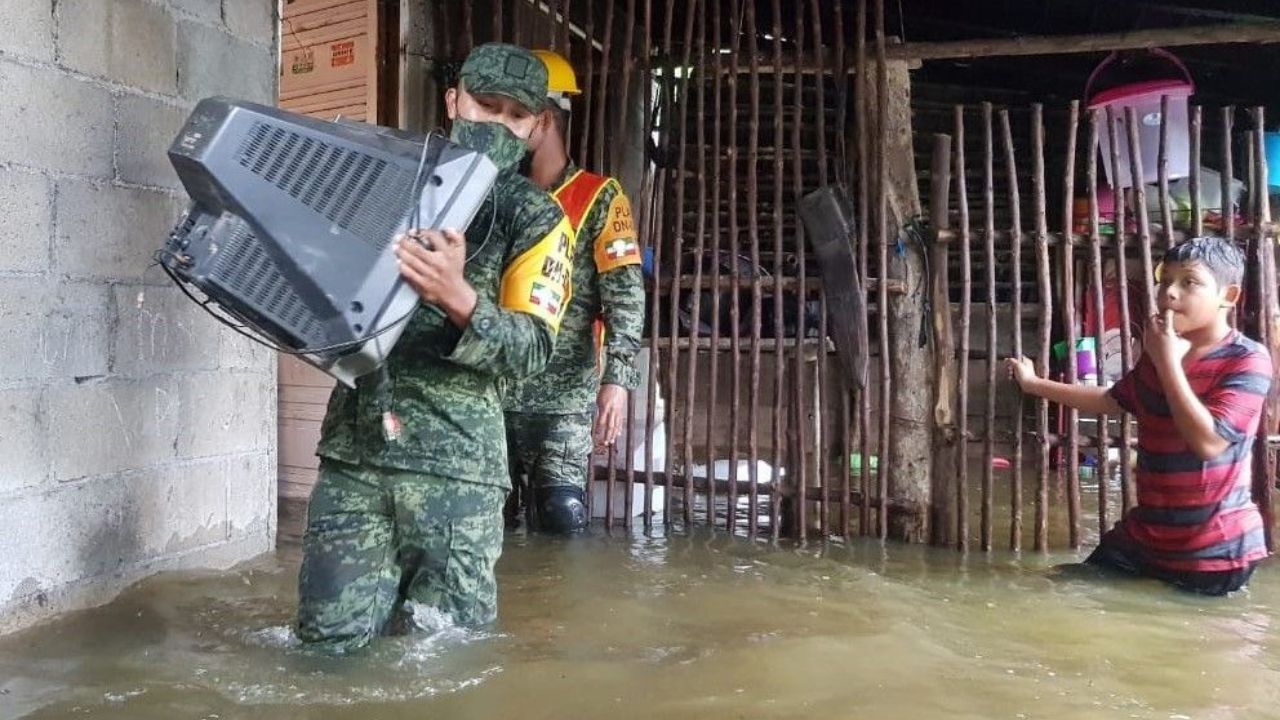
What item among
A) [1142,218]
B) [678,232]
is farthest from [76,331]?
[1142,218]

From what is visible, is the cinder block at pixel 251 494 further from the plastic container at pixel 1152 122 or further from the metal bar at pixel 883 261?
the plastic container at pixel 1152 122

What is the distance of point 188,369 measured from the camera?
306cm

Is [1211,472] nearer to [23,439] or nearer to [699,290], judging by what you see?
[699,290]

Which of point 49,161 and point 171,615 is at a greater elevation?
point 49,161

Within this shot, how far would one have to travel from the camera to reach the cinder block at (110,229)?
2.65m

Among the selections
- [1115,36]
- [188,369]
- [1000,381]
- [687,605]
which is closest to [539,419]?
[687,605]

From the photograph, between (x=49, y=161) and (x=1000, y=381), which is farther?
(x=1000, y=381)

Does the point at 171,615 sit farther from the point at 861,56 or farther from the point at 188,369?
the point at 861,56

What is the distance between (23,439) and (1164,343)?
341cm

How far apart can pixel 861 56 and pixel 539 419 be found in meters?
2.14

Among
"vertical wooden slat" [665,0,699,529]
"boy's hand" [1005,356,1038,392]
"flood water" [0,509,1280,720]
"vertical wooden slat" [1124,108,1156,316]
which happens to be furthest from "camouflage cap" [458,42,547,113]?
"vertical wooden slat" [1124,108,1156,316]

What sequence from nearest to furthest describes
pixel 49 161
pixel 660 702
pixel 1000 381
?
1. pixel 660 702
2. pixel 49 161
3. pixel 1000 381

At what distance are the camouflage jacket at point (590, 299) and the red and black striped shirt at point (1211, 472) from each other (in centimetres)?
188

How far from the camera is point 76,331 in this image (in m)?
2.68
